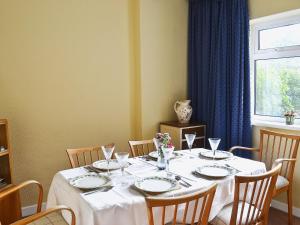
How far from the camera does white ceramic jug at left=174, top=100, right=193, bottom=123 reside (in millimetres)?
3371

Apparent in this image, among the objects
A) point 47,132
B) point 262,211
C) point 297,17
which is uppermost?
point 297,17

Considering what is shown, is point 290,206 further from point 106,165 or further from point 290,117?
point 106,165

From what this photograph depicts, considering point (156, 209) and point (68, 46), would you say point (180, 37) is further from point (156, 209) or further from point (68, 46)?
point (156, 209)

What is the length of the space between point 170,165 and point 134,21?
191 centimetres

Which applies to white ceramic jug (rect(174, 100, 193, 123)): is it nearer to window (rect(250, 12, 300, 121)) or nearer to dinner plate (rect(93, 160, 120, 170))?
window (rect(250, 12, 300, 121))

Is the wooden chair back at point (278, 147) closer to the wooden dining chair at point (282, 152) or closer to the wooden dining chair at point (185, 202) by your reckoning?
the wooden dining chair at point (282, 152)

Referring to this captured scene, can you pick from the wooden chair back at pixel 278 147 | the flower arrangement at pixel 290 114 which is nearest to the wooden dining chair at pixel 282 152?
the wooden chair back at pixel 278 147

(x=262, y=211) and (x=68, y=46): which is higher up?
(x=68, y=46)

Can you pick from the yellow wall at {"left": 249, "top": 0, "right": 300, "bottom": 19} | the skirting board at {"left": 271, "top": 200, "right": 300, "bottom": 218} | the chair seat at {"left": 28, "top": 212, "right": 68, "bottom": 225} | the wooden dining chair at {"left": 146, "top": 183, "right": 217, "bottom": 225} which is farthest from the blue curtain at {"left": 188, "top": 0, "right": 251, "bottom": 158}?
the chair seat at {"left": 28, "top": 212, "right": 68, "bottom": 225}

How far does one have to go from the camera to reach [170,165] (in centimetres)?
211

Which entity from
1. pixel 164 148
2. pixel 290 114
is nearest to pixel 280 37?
pixel 290 114

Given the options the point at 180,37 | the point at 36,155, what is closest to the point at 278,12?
the point at 180,37

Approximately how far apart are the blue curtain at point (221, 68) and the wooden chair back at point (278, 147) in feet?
0.60

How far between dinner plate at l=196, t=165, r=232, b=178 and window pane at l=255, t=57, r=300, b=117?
4.46 ft
